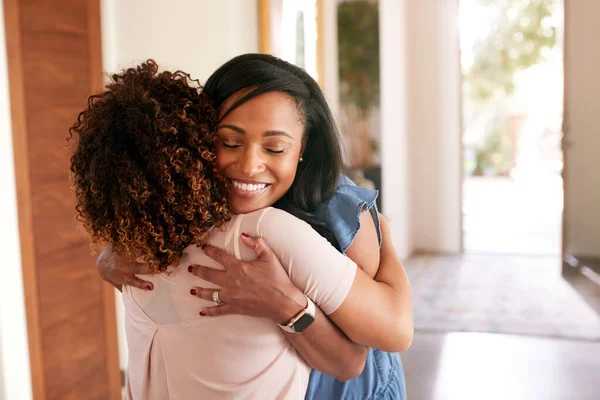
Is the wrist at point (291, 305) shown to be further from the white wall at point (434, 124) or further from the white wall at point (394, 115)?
the white wall at point (434, 124)

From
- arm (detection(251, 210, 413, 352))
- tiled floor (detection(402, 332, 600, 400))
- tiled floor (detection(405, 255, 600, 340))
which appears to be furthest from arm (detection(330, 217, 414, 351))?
tiled floor (detection(405, 255, 600, 340))

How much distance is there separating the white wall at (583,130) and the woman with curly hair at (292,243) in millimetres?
4857

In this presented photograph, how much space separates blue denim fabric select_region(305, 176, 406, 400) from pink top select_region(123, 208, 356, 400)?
0.27 ft

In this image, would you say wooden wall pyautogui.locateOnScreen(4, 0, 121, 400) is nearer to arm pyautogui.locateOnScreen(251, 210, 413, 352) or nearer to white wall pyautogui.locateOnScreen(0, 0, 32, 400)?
white wall pyautogui.locateOnScreen(0, 0, 32, 400)

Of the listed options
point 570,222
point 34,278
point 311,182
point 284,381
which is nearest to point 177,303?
point 284,381

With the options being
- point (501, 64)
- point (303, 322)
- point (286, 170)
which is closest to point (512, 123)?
point (501, 64)

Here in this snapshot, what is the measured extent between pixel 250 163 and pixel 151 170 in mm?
162

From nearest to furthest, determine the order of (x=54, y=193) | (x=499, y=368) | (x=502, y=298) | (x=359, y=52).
Answer: 1. (x=54, y=193)
2. (x=499, y=368)
3. (x=502, y=298)
4. (x=359, y=52)

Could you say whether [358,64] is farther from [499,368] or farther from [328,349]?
[328,349]

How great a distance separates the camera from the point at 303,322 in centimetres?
97

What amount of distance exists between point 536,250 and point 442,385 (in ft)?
10.9

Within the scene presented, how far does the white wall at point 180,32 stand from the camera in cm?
218

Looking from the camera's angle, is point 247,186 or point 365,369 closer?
point 247,186

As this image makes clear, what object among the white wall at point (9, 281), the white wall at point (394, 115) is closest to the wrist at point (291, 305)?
the white wall at point (9, 281)
